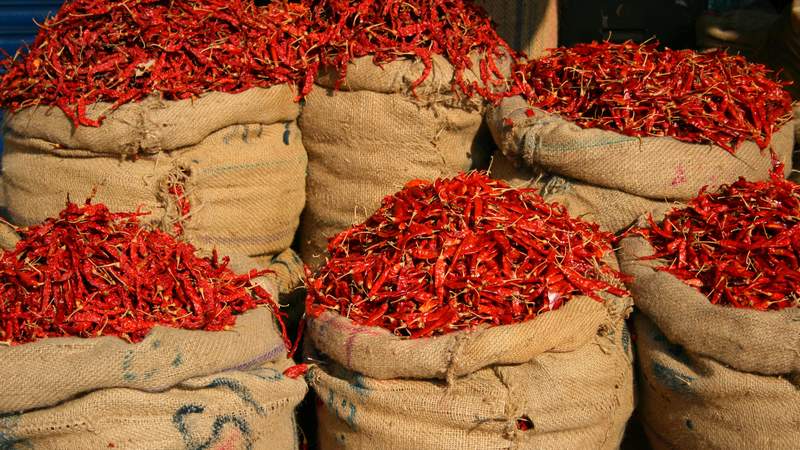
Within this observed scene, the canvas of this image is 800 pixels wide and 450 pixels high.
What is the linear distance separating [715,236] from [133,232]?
2029 millimetres

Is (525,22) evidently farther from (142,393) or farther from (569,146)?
(142,393)

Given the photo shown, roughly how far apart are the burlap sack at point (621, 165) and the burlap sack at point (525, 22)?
1.05m

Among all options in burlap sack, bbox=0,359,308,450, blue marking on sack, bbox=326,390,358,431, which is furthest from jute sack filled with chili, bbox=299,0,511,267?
burlap sack, bbox=0,359,308,450

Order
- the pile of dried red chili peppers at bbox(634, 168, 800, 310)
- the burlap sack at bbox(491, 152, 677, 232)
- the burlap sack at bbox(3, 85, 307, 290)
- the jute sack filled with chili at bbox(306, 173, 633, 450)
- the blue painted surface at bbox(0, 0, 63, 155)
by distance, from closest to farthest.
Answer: the jute sack filled with chili at bbox(306, 173, 633, 450) < the pile of dried red chili peppers at bbox(634, 168, 800, 310) < the burlap sack at bbox(3, 85, 307, 290) < the burlap sack at bbox(491, 152, 677, 232) < the blue painted surface at bbox(0, 0, 63, 155)

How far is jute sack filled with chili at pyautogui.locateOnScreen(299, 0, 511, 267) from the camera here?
3.28 m

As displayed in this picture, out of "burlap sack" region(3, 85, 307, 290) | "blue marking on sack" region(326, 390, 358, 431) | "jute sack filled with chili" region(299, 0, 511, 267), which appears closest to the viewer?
"blue marking on sack" region(326, 390, 358, 431)

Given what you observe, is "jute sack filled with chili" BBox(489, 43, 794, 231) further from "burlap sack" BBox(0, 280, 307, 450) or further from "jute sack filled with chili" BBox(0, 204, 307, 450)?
"burlap sack" BBox(0, 280, 307, 450)

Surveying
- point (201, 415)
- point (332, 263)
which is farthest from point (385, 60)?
point (201, 415)

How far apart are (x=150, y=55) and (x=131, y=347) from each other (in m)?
1.33

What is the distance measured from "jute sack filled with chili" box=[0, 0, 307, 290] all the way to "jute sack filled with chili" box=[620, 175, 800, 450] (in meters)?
1.53

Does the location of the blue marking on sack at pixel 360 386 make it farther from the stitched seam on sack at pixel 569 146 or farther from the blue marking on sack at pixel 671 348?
the stitched seam on sack at pixel 569 146

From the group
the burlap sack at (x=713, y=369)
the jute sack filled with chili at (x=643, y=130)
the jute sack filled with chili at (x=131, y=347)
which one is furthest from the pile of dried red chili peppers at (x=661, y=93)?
the jute sack filled with chili at (x=131, y=347)

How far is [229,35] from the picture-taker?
324 centimetres

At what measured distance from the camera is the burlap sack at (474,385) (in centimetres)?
232
